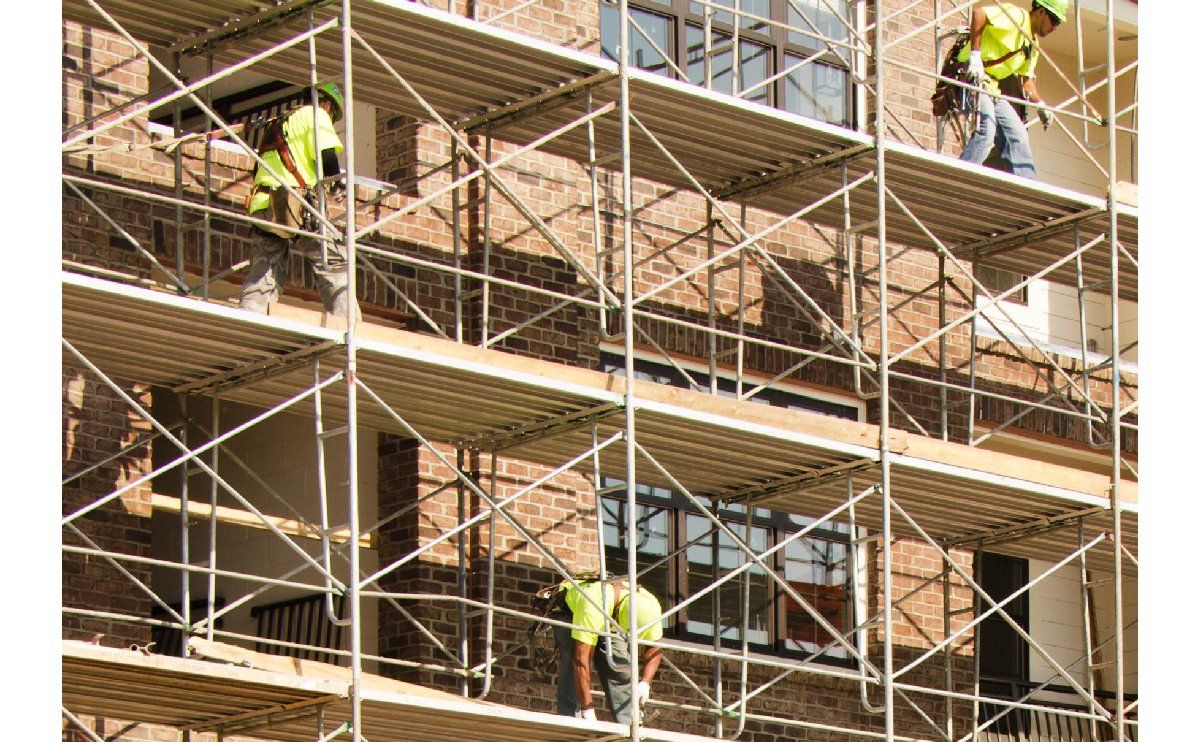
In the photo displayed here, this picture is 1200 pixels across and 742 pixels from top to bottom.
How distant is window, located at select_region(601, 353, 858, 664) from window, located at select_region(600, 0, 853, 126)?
2430mm

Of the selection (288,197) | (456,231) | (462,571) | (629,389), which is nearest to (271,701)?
(462,571)

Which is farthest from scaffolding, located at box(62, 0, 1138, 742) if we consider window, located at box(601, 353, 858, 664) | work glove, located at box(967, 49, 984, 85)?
work glove, located at box(967, 49, 984, 85)

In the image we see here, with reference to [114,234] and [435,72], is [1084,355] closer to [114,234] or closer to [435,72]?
[435,72]

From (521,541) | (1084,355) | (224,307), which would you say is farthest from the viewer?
(1084,355)

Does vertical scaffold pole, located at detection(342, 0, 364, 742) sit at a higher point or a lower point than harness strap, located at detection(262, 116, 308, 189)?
lower

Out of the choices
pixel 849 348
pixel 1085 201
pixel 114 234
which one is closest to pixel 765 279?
pixel 849 348

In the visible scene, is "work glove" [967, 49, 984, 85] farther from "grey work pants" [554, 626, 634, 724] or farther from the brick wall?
the brick wall

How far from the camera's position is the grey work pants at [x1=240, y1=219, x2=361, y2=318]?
1703 cm

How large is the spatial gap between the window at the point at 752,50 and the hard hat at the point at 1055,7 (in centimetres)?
153

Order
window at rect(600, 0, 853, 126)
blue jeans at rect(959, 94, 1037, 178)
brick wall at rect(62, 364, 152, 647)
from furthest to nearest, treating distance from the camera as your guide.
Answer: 1. window at rect(600, 0, 853, 126)
2. blue jeans at rect(959, 94, 1037, 178)
3. brick wall at rect(62, 364, 152, 647)

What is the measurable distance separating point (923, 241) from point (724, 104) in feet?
11.3

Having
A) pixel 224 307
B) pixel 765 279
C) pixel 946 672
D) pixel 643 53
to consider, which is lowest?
pixel 946 672

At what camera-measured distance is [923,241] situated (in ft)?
72.3

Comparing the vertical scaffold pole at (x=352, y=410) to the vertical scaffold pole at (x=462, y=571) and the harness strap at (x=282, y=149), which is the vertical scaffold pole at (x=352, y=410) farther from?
the vertical scaffold pole at (x=462, y=571)
